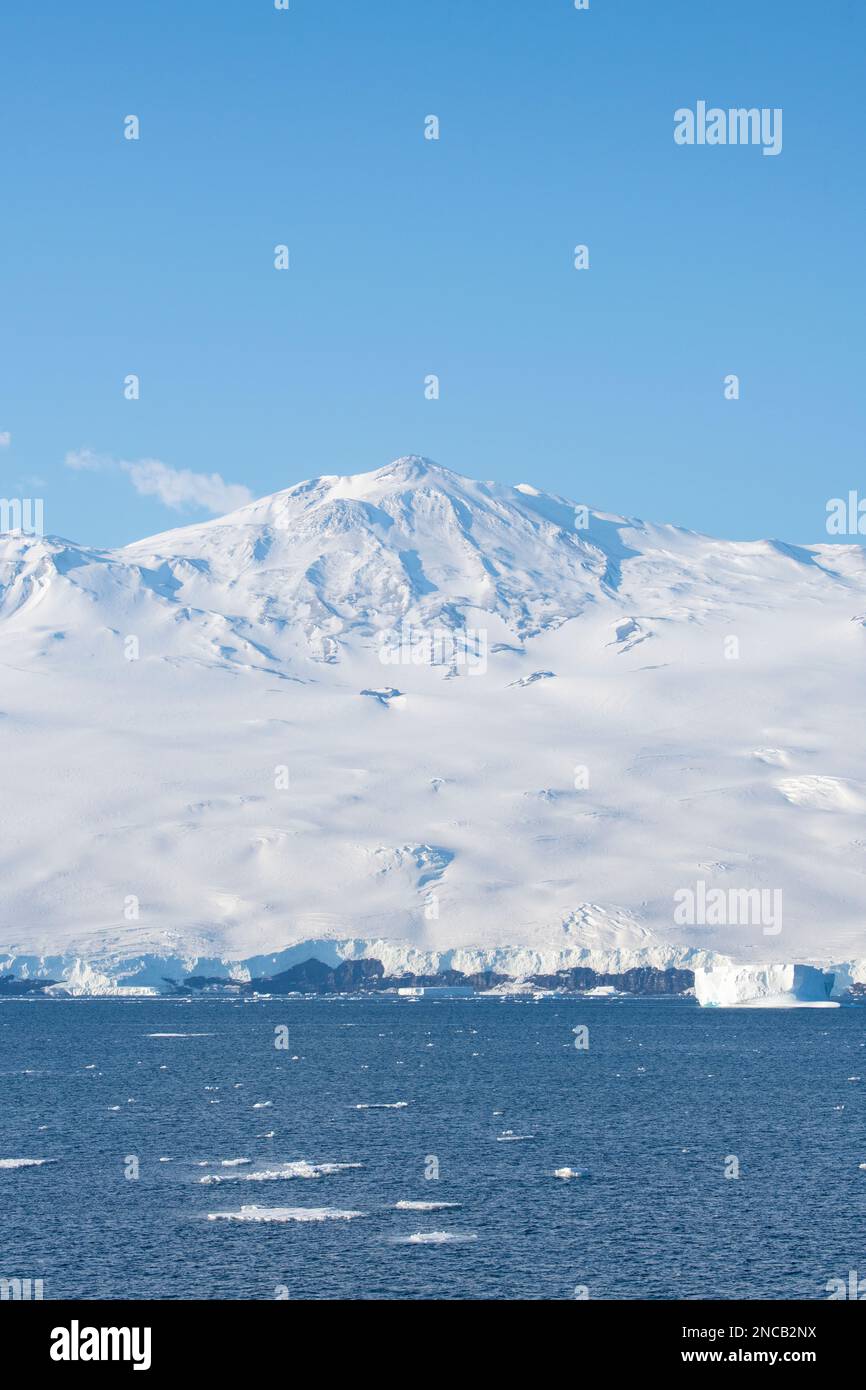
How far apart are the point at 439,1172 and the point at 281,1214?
42.9ft

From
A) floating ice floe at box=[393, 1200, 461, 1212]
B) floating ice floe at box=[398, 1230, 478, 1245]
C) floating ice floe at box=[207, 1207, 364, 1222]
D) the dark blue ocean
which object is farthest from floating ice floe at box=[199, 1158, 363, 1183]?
floating ice floe at box=[398, 1230, 478, 1245]

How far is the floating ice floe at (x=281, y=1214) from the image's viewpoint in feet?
192

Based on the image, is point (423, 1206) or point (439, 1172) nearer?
point (423, 1206)

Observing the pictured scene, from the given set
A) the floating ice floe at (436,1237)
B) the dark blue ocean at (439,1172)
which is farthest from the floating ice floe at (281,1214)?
the floating ice floe at (436,1237)

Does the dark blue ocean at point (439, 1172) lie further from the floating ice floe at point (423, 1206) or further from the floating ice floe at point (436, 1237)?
the floating ice floe at point (423, 1206)

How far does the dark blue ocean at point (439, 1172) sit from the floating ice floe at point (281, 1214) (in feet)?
1.01

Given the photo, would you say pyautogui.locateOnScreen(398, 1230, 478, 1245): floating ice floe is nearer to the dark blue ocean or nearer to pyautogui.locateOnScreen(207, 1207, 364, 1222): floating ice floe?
the dark blue ocean

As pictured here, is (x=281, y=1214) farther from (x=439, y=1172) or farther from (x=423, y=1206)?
(x=439, y=1172)

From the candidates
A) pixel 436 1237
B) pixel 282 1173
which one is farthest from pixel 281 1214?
pixel 282 1173

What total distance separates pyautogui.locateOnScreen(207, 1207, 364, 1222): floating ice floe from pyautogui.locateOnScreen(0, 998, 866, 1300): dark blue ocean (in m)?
0.31

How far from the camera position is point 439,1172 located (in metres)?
70.9

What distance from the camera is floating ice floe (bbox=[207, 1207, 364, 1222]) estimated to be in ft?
192
